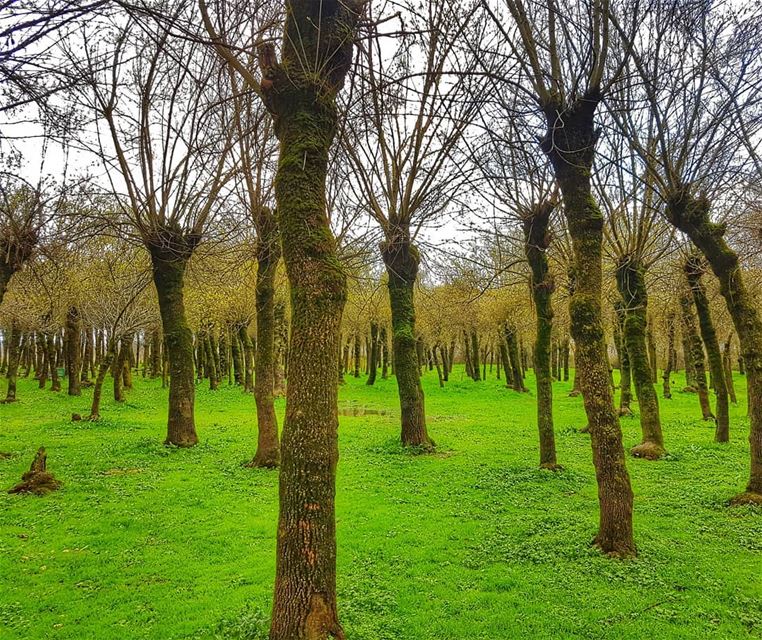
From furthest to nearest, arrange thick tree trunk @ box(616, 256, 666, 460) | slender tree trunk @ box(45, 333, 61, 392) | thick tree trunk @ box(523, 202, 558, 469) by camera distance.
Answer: slender tree trunk @ box(45, 333, 61, 392) → thick tree trunk @ box(616, 256, 666, 460) → thick tree trunk @ box(523, 202, 558, 469)

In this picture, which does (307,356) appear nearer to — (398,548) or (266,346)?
(398,548)

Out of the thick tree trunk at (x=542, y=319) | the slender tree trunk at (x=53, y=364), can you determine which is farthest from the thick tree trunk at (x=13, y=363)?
the thick tree trunk at (x=542, y=319)

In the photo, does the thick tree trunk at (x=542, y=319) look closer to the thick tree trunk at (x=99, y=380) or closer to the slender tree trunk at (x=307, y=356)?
the slender tree trunk at (x=307, y=356)

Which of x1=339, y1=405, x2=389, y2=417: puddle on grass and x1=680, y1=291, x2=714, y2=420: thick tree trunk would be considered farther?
x1=339, y1=405, x2=389, y2=417: puddle on grass

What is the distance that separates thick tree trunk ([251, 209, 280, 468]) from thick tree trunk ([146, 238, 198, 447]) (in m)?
2.89

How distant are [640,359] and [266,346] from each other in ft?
30.6

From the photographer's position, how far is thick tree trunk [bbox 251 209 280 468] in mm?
11109

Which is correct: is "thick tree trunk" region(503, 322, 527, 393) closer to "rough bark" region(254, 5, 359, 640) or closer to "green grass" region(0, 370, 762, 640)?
"green grass" region(0, 370, 762, 640)

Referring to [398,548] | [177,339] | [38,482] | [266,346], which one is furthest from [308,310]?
[177,339]

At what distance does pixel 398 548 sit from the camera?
21.3 ft

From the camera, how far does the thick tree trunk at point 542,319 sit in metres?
10.6

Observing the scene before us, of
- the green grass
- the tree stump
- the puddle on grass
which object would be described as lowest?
the puddle on grass

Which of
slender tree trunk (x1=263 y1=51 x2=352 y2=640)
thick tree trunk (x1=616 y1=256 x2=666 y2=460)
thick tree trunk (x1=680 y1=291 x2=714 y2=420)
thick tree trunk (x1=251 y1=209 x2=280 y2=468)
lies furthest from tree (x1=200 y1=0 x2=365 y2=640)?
thick tree trunk (x1=680 y1=291 x2=714 y2=420)

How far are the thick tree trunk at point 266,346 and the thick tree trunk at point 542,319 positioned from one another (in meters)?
5.81
